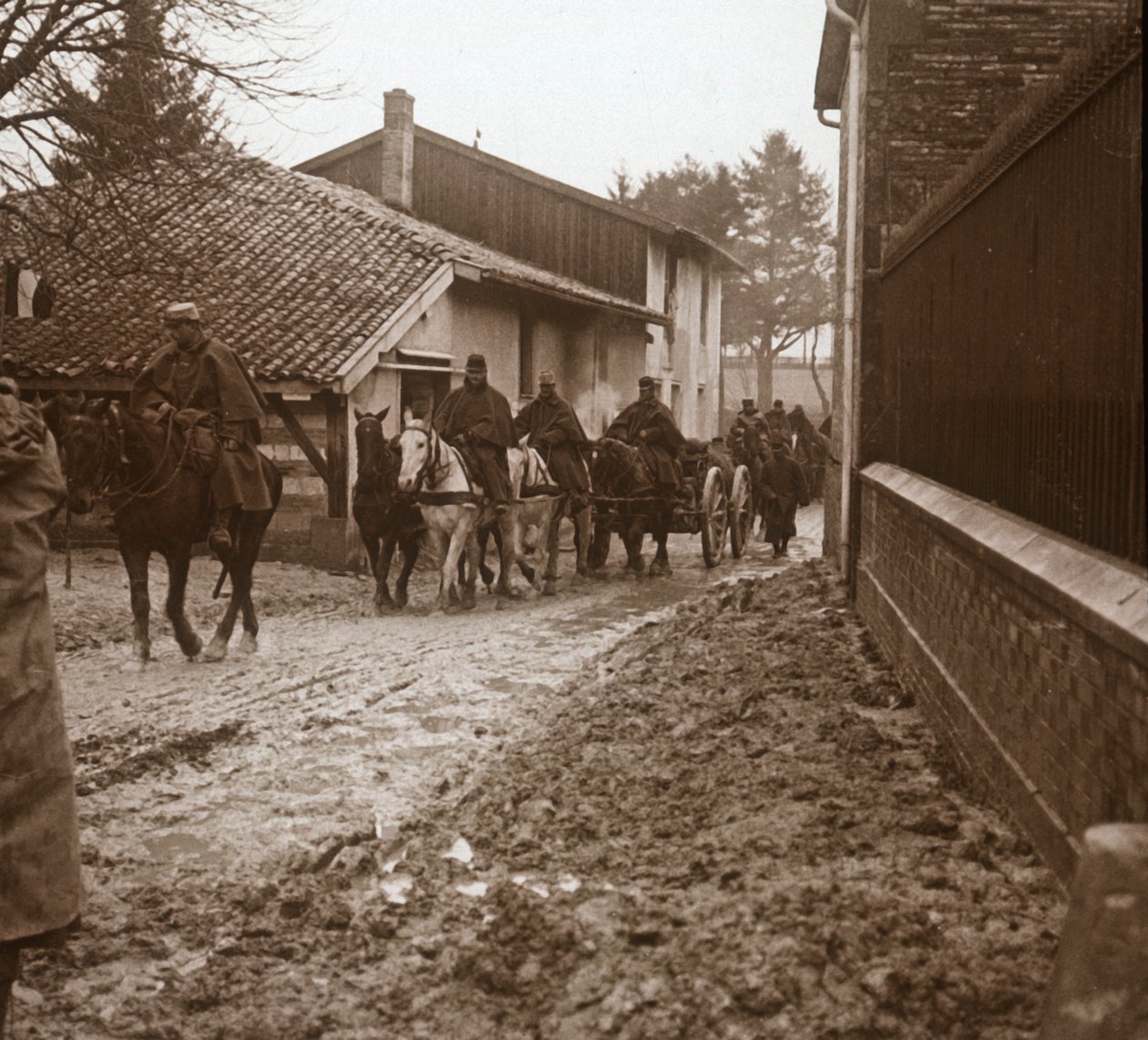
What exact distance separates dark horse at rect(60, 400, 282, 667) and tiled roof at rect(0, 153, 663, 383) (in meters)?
5.48

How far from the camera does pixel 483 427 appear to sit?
1273 centimetres

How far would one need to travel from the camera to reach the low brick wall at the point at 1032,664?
349cm

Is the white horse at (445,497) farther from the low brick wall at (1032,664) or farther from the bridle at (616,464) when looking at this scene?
the low brick wall at (1032,664)

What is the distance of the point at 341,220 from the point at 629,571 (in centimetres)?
826

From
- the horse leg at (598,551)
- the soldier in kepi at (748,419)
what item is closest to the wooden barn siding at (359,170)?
the soldier in kepi at (748,419)

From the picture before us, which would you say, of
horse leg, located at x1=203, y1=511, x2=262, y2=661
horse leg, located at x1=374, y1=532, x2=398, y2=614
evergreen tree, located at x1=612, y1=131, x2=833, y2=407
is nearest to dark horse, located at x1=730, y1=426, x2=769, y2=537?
horse leg, located at x1=374, y1=532, x2=398, y2=614

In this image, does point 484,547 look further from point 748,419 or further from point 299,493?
point 748,419

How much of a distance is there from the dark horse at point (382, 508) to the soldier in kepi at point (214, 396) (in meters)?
2.00

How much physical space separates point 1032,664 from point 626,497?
35.1 ft

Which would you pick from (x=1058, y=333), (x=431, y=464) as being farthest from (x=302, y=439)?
(x=1058, y=333)

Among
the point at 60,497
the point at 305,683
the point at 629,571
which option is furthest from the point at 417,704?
the point at 629,571

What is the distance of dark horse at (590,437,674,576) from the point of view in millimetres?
15039

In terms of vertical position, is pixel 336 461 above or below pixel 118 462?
below

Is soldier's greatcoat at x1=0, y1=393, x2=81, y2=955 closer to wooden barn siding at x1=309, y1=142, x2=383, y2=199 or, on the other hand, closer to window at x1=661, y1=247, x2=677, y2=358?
wooden barn siding at x1=309, y1=142, x2=383, y2=199
